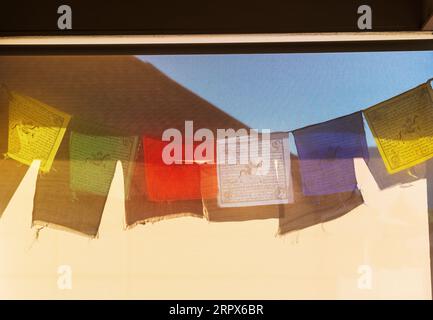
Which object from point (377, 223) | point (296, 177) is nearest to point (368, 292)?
point (377, 223)

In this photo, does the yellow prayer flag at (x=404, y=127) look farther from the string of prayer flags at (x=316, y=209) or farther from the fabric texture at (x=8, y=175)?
the fabric texture at (x=8, y=175)

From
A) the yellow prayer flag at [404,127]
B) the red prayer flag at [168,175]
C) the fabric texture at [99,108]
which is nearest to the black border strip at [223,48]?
the fabric texture at [99,108]

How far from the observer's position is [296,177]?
2578 millimetres

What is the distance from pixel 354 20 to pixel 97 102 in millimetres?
1343

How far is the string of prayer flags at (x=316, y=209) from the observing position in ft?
8.38

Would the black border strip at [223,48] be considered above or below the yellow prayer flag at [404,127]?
above

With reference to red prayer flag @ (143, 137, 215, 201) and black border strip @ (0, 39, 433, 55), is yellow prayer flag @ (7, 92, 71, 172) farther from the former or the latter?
red prayer flag @ (143, 137, 215, 201)

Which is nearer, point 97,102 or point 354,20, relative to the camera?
point 354,20

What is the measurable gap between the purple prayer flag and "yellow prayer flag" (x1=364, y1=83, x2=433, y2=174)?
0.29 ft

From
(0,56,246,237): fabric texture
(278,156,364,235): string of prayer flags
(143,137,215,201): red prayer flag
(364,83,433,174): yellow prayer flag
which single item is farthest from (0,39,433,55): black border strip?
(278,156,364,235): string of prayer flags

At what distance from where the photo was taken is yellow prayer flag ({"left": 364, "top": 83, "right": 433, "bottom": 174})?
8.38 ft

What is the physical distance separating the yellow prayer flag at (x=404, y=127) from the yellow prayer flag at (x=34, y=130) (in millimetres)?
1591

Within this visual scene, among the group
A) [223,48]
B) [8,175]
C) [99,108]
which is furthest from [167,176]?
[8,175]
